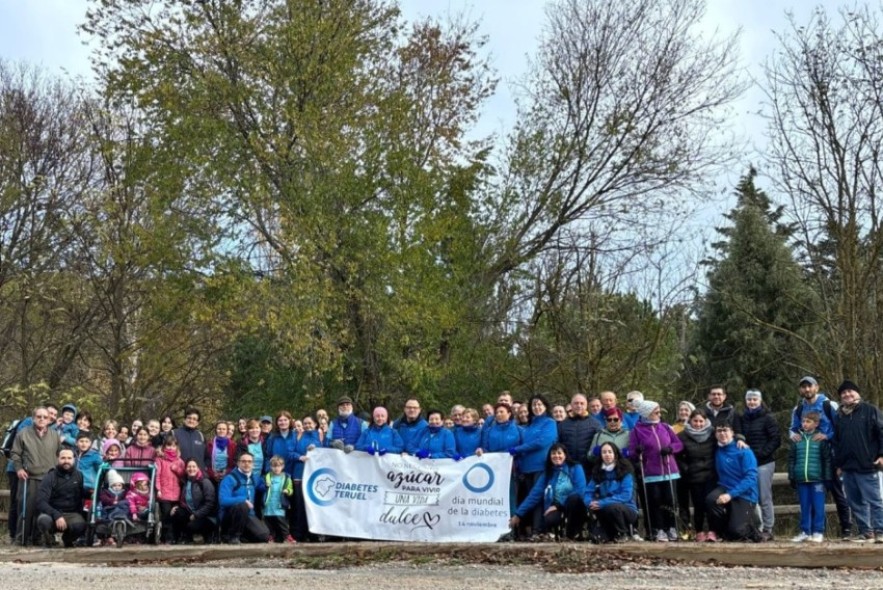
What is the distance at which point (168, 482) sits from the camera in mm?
13219

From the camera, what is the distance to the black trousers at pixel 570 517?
38.0ft

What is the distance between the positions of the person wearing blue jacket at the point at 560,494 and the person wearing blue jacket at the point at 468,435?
3.50 feet

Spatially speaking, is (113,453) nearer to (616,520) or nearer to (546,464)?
(546,464)

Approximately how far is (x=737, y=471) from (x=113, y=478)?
25.1 ft

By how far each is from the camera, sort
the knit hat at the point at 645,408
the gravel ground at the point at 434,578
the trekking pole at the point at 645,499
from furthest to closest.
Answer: the knit hat at the point at 645,408, the trekking pole at the point at 645,499, the gravel ground at the point at 434,578

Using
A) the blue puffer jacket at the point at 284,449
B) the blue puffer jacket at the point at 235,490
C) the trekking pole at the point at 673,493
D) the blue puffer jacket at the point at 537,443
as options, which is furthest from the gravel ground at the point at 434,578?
the blue puffer jacket at the point at 284,449

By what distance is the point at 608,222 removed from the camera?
24938mm

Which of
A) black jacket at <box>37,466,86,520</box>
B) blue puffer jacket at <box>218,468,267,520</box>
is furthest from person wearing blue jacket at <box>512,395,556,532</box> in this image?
black jacket at <box>37,466,86,520</box>

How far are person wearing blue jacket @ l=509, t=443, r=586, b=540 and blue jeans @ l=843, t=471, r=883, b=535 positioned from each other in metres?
2.87

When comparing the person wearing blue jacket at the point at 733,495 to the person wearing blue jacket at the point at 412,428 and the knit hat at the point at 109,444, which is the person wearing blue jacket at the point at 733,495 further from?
the knit hat at the point at 109,444

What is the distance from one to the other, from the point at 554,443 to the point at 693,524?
1.87 metres

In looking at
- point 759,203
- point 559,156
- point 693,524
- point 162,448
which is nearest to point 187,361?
point 559,156

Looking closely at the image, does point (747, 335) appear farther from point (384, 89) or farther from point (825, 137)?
point (384, 89)

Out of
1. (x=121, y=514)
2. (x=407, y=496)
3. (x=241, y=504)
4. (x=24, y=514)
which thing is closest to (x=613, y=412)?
(x=407, y=496)
